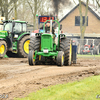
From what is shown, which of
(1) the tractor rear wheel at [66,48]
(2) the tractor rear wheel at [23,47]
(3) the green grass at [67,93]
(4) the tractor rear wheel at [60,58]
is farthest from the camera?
(2) the tractor rear wheel at [23,47]

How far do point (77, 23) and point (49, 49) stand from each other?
31.0 metres

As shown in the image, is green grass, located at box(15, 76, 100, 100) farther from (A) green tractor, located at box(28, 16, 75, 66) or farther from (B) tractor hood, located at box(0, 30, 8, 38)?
(B) tractor hood, located at box(0, 30, 8, 38)

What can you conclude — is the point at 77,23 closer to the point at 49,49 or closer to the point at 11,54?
the point at 11,54

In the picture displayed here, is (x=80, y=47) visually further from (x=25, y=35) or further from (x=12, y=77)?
(x=12, y=77)

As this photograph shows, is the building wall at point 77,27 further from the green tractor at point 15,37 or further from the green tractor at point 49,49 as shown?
the green tractor at point 49,49

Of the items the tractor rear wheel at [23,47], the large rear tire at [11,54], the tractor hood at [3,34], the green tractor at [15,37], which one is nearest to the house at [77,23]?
the large rear tire at [11,54]

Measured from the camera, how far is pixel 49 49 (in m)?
13.3

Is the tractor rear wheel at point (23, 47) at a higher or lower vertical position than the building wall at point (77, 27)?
lower

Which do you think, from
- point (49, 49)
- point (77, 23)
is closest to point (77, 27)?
point (77, 23)

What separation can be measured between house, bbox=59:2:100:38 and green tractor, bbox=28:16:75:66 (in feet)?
92.0

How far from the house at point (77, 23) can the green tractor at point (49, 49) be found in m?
28.0

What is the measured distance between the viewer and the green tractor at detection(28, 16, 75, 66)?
13116 millimetres

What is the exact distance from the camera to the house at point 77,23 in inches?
1663

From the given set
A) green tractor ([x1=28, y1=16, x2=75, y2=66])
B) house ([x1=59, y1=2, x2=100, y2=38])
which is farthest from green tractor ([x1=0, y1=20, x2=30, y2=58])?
house ([x1=59, y1=2, x2=100, y2=38])
